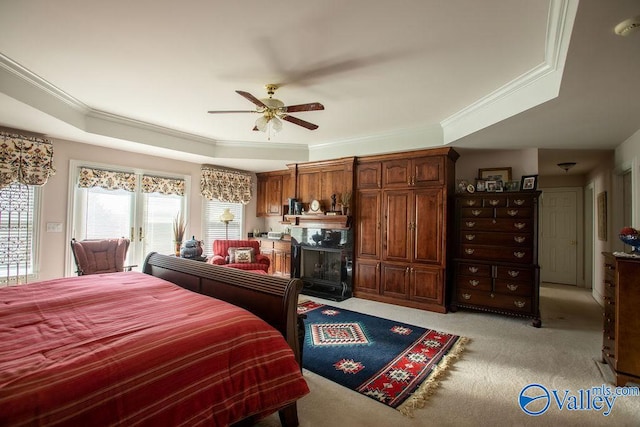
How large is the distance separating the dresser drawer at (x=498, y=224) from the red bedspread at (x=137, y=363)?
134 inches

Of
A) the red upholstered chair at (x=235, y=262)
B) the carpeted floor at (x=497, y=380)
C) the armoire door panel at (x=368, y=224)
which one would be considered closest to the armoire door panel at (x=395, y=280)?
the armoire door panel at (x=368, y=224)

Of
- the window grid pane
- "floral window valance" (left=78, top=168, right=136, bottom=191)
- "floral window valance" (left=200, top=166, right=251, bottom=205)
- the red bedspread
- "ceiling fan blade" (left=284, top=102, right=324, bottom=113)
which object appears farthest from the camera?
"floral window valance" (left=200, top=166, right=251, bottom=205)

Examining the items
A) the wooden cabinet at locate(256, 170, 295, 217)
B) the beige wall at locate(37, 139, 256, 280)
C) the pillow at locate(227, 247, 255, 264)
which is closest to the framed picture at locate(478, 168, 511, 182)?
the wooden cabinet at locate(256, 170, 295, 217)

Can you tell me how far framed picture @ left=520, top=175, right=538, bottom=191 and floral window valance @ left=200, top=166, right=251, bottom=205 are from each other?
5123 mm

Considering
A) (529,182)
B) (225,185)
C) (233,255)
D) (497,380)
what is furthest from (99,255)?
(529,182)

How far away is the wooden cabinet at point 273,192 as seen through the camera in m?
6.27

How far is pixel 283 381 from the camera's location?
1.65 meters

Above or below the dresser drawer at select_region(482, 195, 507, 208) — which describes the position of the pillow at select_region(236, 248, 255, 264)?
below

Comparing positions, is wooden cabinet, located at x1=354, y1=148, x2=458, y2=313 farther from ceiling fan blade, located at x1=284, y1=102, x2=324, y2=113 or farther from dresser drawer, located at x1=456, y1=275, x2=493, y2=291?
ceiling fan blade, located at x1=284, y1=102, x2=324, y2=113

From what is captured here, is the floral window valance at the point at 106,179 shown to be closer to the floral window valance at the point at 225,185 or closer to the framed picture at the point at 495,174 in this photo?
the floral window valance at the point at 225,185

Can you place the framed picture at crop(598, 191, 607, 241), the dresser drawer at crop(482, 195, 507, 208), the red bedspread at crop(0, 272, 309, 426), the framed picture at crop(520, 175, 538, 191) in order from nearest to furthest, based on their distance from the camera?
the red bedspread at crop(0, 272, 309, 426), the dresser drawer at crop(482, 195, 507, 208), the framed picture at crop(520, 175, 538, 191), the framed picture at crop(598, 191, 607, 241)

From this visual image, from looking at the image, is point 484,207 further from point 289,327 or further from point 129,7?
point 129,7

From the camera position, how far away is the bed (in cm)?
109

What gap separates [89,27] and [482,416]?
396cm
